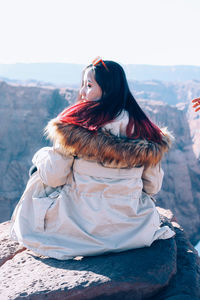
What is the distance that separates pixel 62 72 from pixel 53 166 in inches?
2064

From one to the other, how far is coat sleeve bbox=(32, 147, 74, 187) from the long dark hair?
201mm

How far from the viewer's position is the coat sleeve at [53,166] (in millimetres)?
1861

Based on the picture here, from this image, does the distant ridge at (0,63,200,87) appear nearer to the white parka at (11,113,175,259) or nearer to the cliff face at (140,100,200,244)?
the cliff face at (140,100,200,244)

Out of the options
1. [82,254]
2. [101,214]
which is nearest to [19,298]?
[82,254]

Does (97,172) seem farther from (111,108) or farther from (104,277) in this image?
(104,277)

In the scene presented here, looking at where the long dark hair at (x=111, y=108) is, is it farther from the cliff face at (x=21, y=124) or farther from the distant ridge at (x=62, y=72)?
the distant ridge at (x=62, y=72)

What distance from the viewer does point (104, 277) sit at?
175 centimetres

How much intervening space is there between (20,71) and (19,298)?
52419 mm

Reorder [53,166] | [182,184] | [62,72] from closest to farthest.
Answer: [53,166]
[182,184]
[62,72]

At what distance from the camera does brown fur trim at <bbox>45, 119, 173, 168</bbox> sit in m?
1.79

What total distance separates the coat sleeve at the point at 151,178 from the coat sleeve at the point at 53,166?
0.48 m

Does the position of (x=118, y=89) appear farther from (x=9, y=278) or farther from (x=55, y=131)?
(x=9, y=278)

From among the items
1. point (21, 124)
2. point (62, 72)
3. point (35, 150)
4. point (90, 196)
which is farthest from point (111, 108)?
point (62, 72)

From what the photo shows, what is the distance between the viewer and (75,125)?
71.4 inches
